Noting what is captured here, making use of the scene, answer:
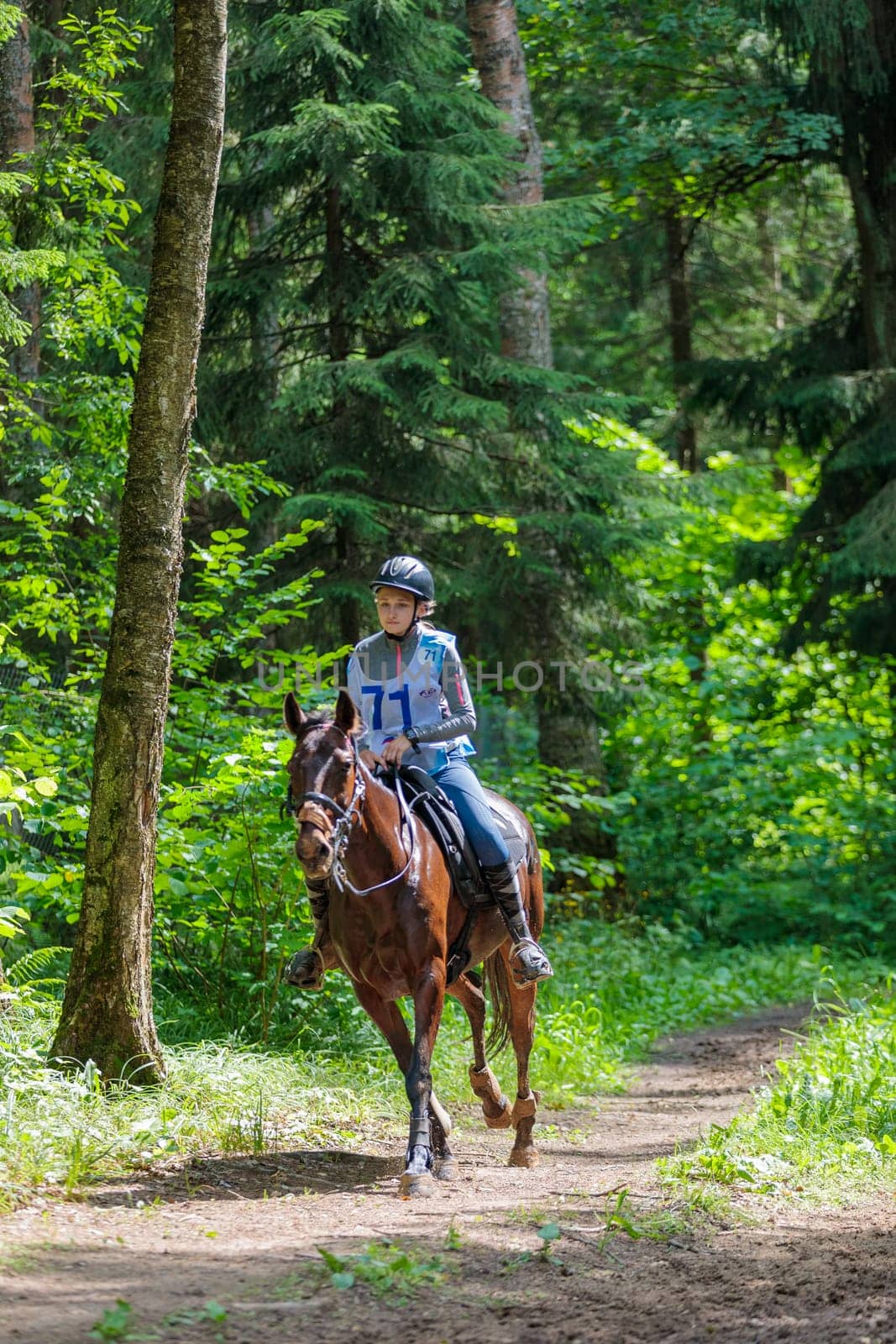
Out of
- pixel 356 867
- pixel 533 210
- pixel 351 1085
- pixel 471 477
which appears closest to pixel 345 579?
pixel 471 477

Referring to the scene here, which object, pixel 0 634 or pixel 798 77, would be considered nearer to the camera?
pixel 0 634

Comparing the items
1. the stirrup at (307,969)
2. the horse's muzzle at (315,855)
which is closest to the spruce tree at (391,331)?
the stirrup at (307,969)

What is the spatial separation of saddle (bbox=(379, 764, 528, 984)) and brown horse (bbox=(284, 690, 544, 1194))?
0.09m

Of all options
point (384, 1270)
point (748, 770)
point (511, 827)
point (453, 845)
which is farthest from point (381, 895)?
point (748, 770)

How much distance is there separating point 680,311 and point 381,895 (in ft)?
62.4

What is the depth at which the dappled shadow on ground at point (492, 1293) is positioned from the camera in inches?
165

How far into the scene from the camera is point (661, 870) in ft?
61.5

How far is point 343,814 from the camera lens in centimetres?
596

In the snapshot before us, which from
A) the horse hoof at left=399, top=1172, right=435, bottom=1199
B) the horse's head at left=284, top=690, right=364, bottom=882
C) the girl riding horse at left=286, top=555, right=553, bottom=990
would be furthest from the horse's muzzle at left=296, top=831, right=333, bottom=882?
the horse hoof at left=399, top=1172, right=435, bottom=1199

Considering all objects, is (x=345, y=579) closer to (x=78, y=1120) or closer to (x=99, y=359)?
(x=99, y=359)

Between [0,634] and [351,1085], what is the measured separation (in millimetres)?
3516

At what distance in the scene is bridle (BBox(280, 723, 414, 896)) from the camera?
587 cm

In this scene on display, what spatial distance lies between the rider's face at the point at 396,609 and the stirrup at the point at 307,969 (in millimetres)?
1683

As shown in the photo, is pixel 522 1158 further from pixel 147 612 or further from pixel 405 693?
pixel 147 612
